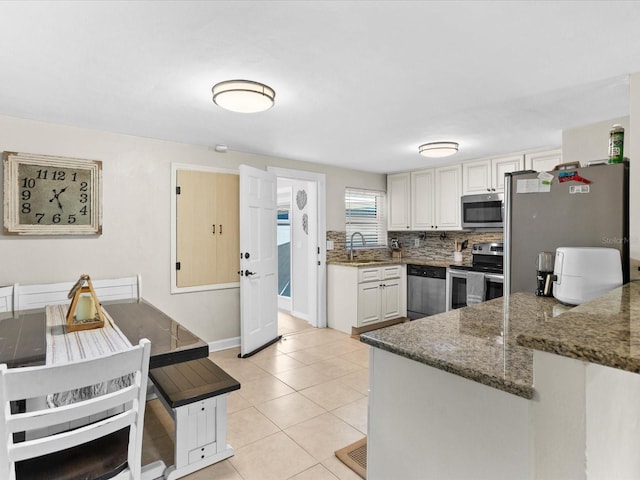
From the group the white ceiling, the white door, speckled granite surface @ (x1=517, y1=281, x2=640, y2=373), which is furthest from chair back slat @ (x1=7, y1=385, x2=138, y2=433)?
the white door

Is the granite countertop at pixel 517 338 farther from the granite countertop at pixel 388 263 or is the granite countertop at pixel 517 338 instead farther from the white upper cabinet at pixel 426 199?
the white upper cabinet at pixel 426 199

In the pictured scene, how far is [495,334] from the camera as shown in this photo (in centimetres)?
135

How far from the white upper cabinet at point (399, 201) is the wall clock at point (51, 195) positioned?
12.4 ft

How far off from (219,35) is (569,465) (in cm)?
197

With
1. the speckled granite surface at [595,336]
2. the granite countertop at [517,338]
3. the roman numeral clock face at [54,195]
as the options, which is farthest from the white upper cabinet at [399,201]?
the speckled granite surface at [595,336]

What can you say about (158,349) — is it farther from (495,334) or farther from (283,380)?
(283,380)

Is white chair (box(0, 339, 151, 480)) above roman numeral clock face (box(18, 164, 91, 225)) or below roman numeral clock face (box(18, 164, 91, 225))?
below

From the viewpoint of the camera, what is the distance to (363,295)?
14.9ft

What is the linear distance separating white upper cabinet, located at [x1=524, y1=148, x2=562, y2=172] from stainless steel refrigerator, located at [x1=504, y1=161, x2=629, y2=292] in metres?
1.87

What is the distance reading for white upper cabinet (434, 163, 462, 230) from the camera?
4566 millimetres

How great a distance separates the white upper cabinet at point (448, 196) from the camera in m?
4.57

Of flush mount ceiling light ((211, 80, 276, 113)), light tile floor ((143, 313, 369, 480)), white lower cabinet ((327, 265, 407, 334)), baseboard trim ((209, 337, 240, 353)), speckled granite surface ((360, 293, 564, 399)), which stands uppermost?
flush mount ceiling light ((211, 80, 276, 113))

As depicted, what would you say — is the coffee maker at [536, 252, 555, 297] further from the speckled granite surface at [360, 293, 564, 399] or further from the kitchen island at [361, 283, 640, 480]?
the kitchen island at [361, 283, 640, 480]

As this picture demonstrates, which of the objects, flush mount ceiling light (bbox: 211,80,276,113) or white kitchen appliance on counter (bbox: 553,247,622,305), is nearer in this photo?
white kitchen appliance on counter (bbox: 553,247,622,305)
